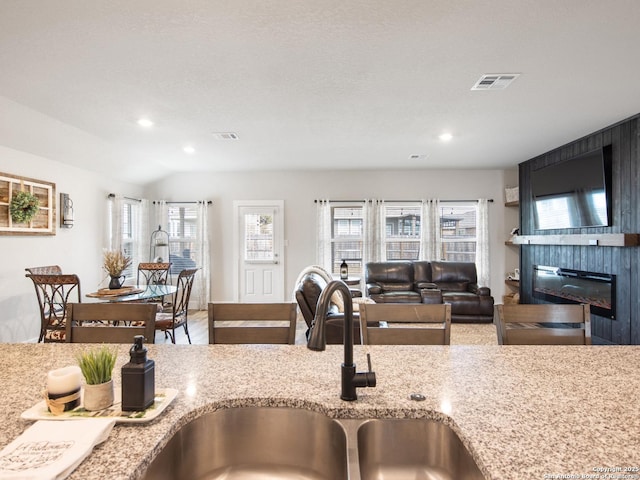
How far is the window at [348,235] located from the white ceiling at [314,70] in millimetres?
2077

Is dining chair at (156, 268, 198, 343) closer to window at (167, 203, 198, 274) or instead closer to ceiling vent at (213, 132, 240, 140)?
ceiling vent at (213, 132, 240, 140)

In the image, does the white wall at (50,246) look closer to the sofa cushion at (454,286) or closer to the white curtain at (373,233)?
the white curtain at (373,233)

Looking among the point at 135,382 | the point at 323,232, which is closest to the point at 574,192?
the point at 323,232

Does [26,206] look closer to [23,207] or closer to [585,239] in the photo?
[23,207]

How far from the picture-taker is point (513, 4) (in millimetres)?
1955

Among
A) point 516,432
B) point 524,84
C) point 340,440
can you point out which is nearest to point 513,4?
point 524,84

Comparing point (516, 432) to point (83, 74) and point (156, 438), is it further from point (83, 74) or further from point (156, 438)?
point (83, 74)

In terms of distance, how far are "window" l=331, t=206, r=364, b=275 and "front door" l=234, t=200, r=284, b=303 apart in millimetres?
1012

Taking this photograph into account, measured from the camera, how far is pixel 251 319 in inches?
67.5

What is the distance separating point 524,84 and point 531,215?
352 cm

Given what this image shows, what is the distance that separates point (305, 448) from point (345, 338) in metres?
0.35

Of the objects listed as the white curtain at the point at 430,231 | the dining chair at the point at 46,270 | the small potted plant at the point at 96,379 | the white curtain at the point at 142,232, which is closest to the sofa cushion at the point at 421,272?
the white curtain at the point at 430,231

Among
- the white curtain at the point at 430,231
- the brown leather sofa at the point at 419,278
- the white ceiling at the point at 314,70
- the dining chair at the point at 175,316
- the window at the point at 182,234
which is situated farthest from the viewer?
the window at the point at 182,234

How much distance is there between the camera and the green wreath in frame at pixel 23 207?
389 centimetres
